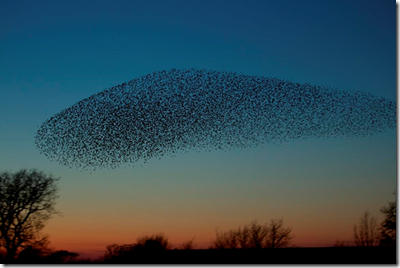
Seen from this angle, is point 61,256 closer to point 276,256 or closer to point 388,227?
point 276,256

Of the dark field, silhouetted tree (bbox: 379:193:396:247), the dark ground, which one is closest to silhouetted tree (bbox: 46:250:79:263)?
the dark field

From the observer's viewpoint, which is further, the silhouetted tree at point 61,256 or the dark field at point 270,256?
the silhouetted tree at point 61,256

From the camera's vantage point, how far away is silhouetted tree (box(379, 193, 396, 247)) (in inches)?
372

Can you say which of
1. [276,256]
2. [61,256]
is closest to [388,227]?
[276,256]

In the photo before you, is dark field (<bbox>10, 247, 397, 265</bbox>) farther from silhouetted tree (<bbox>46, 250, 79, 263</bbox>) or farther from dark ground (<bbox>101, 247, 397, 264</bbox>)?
silhouetted tree (<bbox>46, 250, 79, 263</bbox>)

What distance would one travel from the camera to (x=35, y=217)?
10.9 meters

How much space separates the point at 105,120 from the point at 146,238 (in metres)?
2.68

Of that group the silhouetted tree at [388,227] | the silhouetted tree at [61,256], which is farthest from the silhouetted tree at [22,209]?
the silhouetted tree at [388,227]

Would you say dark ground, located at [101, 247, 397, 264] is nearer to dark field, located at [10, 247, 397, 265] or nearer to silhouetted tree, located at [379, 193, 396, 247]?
dark field, located at [10, 247, 397, 265]

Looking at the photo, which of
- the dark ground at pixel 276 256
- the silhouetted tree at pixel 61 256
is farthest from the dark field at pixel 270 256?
the silhouetted tree at pixel 61 256

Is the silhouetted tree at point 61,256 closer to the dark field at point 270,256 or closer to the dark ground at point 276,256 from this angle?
the dark field at point 270,256

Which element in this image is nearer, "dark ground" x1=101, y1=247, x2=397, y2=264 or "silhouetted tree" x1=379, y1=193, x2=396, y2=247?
"dark ground" x1=101, y1=247, x2=397, y2=264

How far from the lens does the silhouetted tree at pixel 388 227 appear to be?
9438 mm

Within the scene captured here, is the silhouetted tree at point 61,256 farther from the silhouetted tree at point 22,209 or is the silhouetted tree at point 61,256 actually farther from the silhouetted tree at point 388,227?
the silhouetted tree at point 388,227
